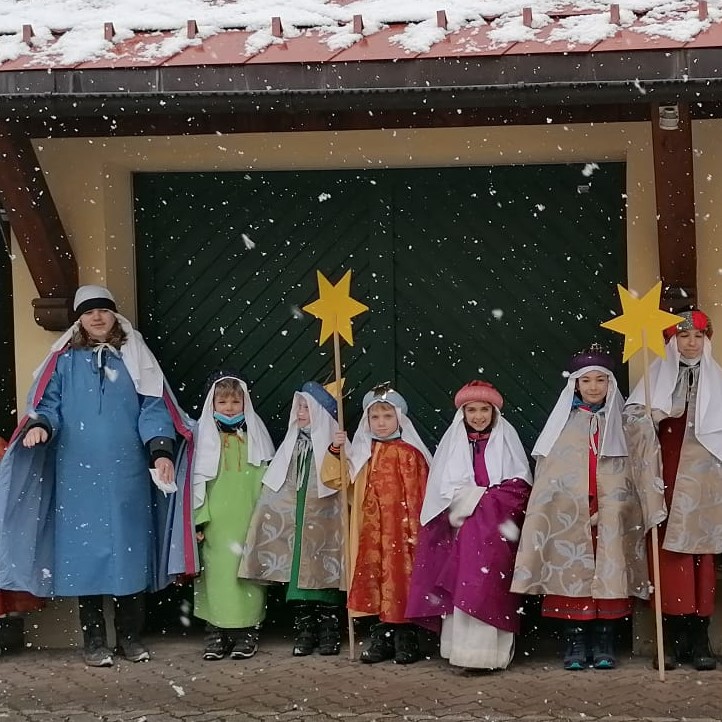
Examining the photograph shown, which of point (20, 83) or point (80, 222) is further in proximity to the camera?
point (80, 222)

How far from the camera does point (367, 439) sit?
25.5ft

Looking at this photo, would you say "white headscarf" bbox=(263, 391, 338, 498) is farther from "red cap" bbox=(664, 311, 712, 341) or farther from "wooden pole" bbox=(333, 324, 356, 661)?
"red cap" bbox=(664, 311, 712, 341)

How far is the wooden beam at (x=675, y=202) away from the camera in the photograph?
7.02 m

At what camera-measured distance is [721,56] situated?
6.16 m

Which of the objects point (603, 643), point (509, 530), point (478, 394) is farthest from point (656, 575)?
point (478, 394)

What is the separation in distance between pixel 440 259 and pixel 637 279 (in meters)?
1.09

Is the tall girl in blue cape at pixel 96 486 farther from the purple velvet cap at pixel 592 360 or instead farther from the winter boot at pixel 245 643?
the purple velvet cap at pixel 592 360

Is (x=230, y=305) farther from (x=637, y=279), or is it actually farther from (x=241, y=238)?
(x=637, y=279)

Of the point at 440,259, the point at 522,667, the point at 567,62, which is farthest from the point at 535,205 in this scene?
the point at 522,667

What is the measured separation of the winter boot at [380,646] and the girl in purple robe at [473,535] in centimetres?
29

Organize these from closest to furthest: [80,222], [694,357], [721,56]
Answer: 1. [721,56]
2. [694,357]
3. [80,222]

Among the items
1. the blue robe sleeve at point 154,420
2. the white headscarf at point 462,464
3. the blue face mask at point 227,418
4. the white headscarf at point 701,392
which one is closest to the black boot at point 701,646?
the white headscarf at point 701,392

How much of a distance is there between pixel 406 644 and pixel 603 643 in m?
0.99

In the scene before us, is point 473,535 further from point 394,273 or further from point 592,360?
point 394,273
